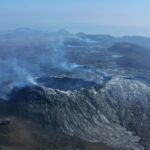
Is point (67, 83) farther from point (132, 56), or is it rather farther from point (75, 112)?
point (132, 56)

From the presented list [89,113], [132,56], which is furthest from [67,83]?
[132,56]

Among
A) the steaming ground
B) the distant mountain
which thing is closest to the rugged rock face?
the steaming ground

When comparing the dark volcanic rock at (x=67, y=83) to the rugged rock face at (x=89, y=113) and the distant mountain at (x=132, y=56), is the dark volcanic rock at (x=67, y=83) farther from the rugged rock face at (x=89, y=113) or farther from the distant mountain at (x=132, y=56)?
the distant mountain at (x=132, y=56)

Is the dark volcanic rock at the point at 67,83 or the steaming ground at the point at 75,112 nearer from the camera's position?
the steaming ground at the point at 75,112

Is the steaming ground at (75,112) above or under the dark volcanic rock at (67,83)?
under

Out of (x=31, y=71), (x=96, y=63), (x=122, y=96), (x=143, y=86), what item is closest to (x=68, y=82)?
(x=122, y=96)

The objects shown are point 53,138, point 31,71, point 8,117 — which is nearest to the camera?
point 53,138

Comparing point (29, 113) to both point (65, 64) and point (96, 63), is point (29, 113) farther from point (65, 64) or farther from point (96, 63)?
point (96, 63)

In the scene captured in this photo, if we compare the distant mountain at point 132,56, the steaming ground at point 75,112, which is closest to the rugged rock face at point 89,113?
the steaming ground at point 75,112
